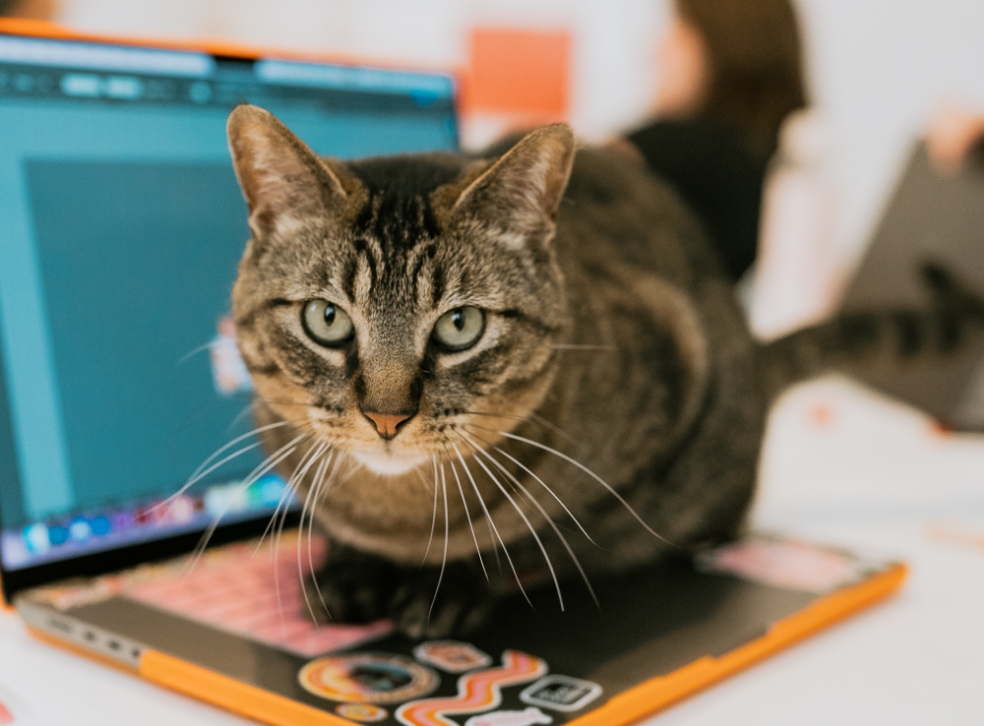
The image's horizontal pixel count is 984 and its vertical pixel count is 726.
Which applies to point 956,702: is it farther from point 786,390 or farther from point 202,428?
point 202,428

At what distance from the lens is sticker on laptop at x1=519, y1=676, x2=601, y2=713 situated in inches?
22.3

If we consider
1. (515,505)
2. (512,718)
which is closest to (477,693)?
(512,718)

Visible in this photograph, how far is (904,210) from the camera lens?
152 centimetres

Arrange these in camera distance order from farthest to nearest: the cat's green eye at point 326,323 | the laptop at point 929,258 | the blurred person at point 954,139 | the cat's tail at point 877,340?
the blurred person at point 954,139 < the laptop at point 929,258 < the cat's tail at point 877,340 < the cat's green eye at point 326,323

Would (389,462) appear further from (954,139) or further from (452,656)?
(954,139)

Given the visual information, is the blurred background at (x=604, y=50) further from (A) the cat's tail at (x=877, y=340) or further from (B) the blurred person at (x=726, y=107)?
(A) the cat's tail at (x=877, y=340)

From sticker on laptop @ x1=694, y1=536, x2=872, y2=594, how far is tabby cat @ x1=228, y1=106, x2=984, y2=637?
0.04 m

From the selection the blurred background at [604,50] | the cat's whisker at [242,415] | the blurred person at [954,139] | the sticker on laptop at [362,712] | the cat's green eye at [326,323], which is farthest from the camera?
the blurred background at [604,50]

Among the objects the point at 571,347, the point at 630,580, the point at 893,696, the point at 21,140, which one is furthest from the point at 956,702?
the point at 21,140

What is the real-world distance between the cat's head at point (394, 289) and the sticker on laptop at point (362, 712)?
0.57 ft

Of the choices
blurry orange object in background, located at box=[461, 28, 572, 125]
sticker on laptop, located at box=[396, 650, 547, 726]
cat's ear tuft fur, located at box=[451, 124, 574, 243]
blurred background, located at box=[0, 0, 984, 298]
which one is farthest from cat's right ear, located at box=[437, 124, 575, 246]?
blurry orange object in background, located at box=[461, 28, 572, 125]

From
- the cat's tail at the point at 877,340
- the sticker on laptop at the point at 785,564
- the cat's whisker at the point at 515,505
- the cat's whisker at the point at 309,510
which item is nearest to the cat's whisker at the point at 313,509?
the cat's whisker at the point at 309,510

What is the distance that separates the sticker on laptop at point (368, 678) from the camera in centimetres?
57

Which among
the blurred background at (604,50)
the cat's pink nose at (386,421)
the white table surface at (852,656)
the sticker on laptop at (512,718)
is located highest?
the blurred background at (604,50)
